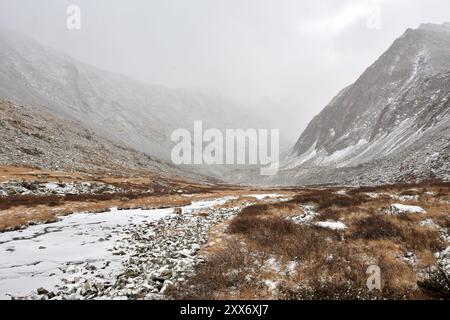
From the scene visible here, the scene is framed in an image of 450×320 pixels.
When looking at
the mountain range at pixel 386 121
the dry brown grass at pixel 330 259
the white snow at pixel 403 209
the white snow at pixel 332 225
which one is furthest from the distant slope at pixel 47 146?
the white snow at pixel 403 209

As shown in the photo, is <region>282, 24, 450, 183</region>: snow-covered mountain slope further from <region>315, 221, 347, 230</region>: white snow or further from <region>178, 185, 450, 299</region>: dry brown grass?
<region>178, 185, 450, 299</region>: dry brown grass

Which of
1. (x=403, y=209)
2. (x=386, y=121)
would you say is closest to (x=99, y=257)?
(x=403, y=209)

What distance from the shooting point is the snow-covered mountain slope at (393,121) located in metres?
67.9

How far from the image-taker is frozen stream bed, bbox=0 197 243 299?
8.97 metres

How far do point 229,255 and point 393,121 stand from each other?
120744 mm

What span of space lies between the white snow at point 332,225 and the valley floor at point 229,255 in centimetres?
5

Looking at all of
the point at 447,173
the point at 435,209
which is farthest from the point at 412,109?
the point at 435,209

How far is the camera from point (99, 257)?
12070 millimetres

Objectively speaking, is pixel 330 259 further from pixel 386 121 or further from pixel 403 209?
pixel 386 121

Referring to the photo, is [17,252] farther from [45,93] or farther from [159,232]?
[45,93]

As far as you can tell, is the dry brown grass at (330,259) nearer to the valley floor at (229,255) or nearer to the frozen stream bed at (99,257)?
the valley floor at (229,255)
